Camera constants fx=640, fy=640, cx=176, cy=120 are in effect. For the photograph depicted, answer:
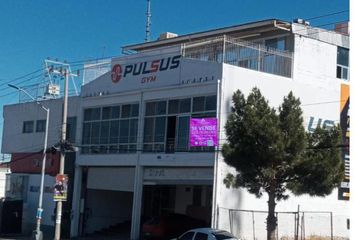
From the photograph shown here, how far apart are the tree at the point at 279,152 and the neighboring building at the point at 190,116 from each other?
14.2ft

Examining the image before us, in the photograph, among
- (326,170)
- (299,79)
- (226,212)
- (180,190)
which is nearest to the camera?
(326,170)

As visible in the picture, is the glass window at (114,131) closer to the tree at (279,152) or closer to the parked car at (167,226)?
the parked car at (167,226)

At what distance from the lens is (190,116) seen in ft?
116

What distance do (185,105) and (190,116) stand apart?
2.81ft

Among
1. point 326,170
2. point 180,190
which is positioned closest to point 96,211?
point 180,190

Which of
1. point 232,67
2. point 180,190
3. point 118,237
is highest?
point 232,67

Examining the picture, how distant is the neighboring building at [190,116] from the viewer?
3409 centimetres

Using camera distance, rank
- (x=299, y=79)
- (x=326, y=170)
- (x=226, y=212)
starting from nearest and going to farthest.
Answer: (x=326, y=170) < (x=226, y=212) < (x=299, y=79)

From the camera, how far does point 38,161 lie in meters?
47.5

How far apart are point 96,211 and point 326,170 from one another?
19.7 m

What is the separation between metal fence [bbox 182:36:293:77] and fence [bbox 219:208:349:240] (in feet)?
27.8

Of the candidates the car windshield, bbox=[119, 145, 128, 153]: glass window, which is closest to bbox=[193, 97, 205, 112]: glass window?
bbox=[119, 145, 128, 153]: glass window

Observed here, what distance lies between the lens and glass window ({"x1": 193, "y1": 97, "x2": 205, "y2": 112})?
34625 mm

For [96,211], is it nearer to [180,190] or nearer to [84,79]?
[180,190]
